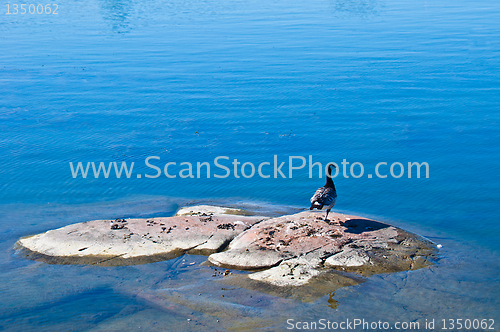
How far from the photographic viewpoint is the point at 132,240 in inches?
507

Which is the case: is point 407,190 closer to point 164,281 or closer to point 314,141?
point 314,141

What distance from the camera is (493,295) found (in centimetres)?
1102

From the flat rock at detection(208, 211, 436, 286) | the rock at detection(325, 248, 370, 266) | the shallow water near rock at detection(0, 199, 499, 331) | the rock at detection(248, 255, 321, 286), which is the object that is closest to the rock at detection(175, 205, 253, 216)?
the flat rock at detection(208, 211, 436, 286)

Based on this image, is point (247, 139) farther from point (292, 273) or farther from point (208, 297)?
point (208, 297)

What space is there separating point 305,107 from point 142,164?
9794mm

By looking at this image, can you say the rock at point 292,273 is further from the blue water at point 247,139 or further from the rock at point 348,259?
the blue water at point 247,139

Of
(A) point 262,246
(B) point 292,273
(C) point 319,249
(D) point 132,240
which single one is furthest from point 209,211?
(B) point 292,273

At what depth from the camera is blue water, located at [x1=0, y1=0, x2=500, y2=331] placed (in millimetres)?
10688

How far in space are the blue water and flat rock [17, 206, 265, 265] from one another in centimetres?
45

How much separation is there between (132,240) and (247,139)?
33.3 feet

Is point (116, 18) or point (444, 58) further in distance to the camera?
point (116, 18)

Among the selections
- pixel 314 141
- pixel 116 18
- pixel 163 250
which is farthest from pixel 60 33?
pixel 163 250

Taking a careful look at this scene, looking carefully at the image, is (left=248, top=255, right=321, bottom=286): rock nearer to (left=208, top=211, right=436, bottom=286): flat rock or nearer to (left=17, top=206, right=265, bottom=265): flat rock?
(left=208, top=211, right=436, bottom=286): flat rock

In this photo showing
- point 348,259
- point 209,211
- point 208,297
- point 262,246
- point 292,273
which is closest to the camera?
point 208,297
